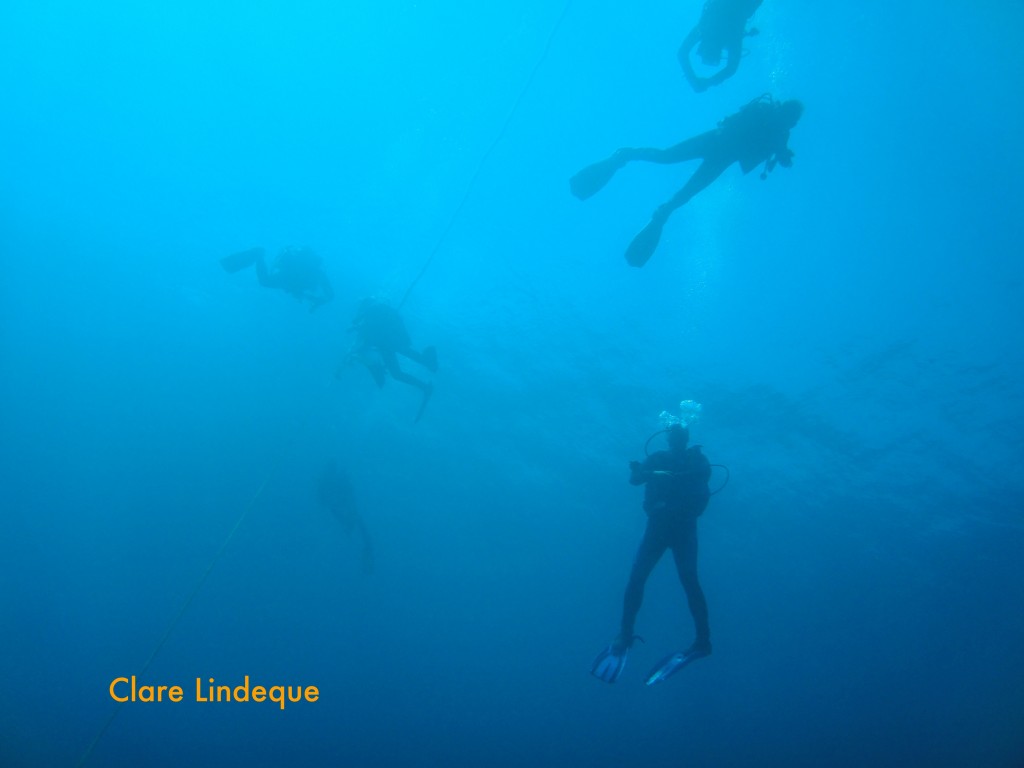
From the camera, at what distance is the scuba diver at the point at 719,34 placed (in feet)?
18.3

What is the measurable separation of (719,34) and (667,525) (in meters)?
5.24

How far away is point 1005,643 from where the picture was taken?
33.1 m

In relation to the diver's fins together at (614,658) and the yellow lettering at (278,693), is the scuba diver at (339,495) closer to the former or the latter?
the diver's fins together at (614,658)

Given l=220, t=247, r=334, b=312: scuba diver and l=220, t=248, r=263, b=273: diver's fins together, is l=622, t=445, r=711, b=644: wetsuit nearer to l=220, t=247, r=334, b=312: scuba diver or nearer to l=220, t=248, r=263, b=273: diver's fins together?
l=220, t=247, r=334, b=312: scuba diver

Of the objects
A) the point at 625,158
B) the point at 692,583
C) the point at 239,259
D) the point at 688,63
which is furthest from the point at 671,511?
the point at 239,259

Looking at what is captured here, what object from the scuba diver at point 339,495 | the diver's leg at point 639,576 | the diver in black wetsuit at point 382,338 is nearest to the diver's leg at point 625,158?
the diver's leg at point 639,576

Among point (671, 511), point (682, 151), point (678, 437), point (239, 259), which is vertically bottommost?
point (671, 511)

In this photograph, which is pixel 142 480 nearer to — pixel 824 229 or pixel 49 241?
pixel 49 241

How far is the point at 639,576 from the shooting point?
19.5 ft

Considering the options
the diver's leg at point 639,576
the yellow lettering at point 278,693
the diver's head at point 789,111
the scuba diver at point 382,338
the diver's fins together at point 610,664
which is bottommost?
the yellow lettering at point 278,693

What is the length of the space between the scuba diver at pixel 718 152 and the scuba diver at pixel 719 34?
0.60 m

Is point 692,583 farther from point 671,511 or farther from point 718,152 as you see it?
point 718,152

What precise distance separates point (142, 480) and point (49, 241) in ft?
56.2

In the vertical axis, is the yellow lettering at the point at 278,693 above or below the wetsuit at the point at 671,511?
below
